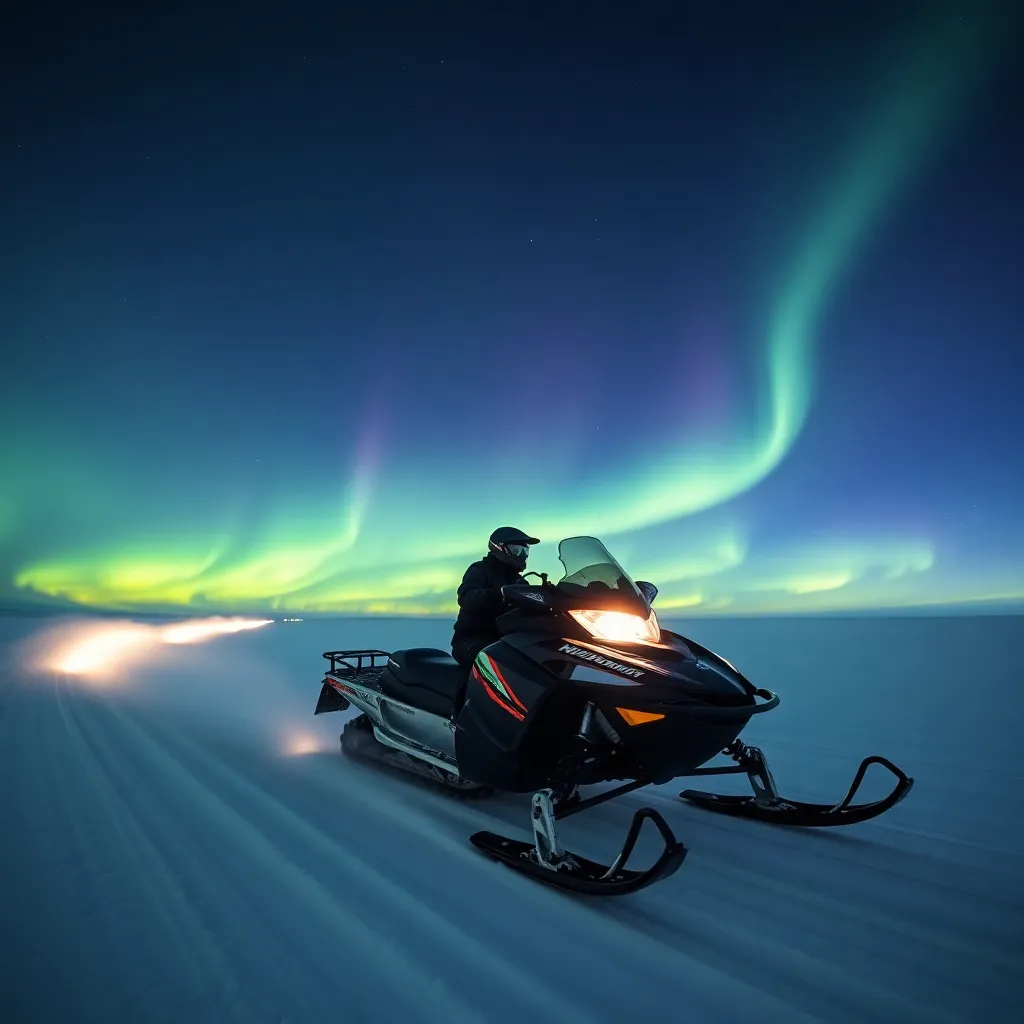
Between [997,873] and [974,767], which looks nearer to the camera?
[997,873]

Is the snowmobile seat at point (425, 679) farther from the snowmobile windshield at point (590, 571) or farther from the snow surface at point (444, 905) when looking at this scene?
the snowmobile windshield at point (590, 571)

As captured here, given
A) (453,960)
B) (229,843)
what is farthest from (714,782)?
(229,843)

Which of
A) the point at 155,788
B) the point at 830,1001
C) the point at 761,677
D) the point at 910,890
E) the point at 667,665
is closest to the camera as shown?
the point at 830,1001

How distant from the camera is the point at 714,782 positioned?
441cm

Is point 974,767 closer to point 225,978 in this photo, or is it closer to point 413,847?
point 413,847

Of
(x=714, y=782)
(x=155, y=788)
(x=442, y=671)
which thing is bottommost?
(x=714, y=782)

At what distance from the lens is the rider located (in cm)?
416

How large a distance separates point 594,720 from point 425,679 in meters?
1.68

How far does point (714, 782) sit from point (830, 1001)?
2.62 meters

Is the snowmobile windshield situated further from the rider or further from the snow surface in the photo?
the snow surface

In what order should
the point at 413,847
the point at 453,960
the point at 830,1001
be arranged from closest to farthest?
the point at 830,1001 < the point at 453,960 < the point at 413,847

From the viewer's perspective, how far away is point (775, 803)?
11.4ft

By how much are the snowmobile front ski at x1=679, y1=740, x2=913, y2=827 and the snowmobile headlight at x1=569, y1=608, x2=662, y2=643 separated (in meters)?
0.85

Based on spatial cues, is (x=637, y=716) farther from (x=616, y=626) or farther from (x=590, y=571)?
(x=590, y=571)
